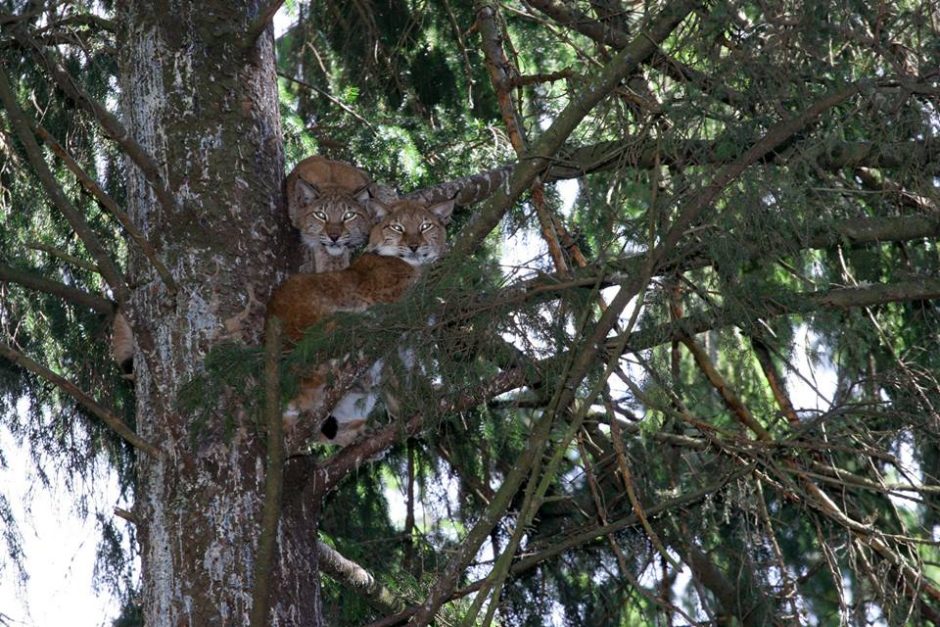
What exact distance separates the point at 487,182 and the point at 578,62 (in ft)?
4.99

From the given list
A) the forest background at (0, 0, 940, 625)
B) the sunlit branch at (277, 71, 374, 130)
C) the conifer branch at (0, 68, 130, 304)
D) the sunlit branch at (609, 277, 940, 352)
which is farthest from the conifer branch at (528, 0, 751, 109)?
the conifer branch at (0, 68, 130, 304)

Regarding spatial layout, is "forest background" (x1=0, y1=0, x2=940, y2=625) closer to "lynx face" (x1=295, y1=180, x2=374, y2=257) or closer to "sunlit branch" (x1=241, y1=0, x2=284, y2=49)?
"sunlit branch" (x1=241, y1=0, x2=284, y2=49)

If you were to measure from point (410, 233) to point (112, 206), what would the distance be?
6.69 feet

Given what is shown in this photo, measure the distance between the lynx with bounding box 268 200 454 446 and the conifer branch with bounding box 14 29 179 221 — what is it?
1.90 feet

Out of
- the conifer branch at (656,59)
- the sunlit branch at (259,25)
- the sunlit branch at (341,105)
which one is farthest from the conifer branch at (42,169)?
the sunlit branch at (341,105)

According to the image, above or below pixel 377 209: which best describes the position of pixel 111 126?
below

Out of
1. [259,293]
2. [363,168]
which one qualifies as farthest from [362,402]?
[363,168]

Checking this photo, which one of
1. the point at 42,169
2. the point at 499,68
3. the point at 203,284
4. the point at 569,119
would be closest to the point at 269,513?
the point at 203,284

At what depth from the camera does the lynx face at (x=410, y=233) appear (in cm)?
601

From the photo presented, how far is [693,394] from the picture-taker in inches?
213

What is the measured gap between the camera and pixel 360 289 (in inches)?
214

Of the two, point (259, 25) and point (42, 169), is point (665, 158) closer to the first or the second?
point (259, 25)

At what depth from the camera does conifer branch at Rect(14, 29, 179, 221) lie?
14.2 ft

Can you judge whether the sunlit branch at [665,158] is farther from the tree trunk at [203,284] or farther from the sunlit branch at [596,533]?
the sunlit branch at [596,533]
